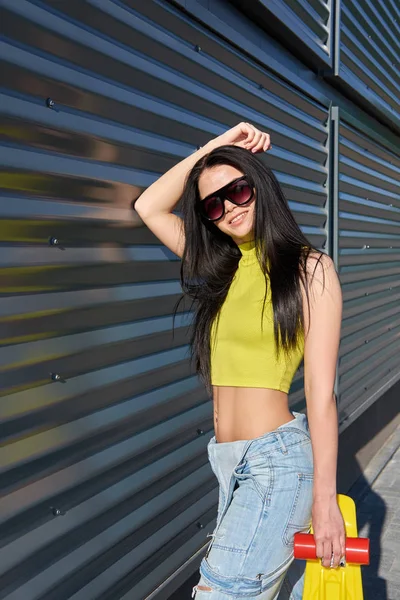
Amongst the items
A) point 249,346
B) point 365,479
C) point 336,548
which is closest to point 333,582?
point 336,548

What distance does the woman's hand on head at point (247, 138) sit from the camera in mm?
3016

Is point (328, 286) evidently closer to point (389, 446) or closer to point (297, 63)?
point (297, 63)

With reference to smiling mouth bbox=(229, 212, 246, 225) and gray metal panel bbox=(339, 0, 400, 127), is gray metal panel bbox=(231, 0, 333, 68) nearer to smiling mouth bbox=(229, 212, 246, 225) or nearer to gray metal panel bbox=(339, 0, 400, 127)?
gray metal panel bbox=(339, 0, 400, 127)

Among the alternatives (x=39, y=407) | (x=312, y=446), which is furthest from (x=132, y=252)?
(x=312, y=446)

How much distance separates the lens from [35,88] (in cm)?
244

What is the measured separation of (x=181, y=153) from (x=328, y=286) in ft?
4.19

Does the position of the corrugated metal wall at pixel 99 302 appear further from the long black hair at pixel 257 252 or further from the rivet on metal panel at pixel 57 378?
the long black hair at pixel 257 252

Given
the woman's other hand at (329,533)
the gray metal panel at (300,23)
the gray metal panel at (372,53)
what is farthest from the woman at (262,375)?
the gray metal panel at (372,53)

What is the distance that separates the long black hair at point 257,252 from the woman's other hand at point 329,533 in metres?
0.52

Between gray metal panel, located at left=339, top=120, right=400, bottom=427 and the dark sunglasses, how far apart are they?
12.5 ft

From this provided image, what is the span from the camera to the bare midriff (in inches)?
103

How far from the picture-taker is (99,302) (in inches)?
113

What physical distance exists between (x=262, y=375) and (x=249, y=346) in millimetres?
111

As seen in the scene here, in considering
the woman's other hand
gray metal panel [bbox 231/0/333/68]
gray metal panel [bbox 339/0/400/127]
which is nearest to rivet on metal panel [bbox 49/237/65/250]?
the woman's other hand
